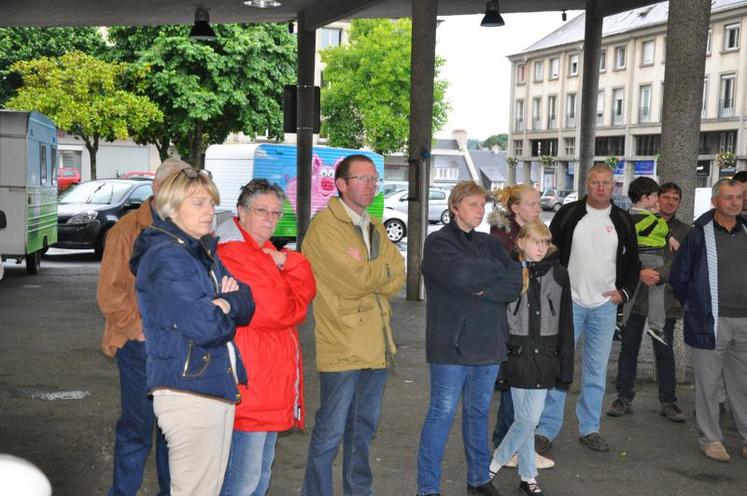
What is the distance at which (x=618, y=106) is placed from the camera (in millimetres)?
72938

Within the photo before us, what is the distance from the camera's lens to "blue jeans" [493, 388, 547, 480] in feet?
17.6

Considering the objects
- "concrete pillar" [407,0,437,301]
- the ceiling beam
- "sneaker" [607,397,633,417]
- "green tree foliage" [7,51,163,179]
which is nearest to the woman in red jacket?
"sneaker" [607,397,633,417]

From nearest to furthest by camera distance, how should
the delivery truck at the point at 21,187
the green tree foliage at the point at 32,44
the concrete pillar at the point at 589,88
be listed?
the delivery truck at the point at 21,187, the concrete pillar at the point at 589,88, the green tree foliage at the point at 32,44

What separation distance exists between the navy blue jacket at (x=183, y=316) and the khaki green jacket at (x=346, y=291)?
1.00 metres

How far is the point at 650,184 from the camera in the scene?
7.36 m

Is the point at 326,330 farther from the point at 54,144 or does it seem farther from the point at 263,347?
the point at 54,144

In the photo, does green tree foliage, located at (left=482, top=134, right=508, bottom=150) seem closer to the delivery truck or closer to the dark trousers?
the delivery truck

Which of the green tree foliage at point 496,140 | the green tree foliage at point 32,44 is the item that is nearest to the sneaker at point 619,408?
the green tree foliage at point 32,44

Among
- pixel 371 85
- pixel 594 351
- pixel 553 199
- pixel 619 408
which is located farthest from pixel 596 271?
pixel 553 199

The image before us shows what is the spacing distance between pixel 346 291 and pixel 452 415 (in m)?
1.07

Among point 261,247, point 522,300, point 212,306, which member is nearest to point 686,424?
point 522,300

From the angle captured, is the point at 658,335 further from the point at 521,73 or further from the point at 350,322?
the point at 521,73

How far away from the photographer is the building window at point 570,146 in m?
79.4

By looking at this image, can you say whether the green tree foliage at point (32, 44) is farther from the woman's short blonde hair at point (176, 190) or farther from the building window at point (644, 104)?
the woman's short blonde hair at point (176, 190)
